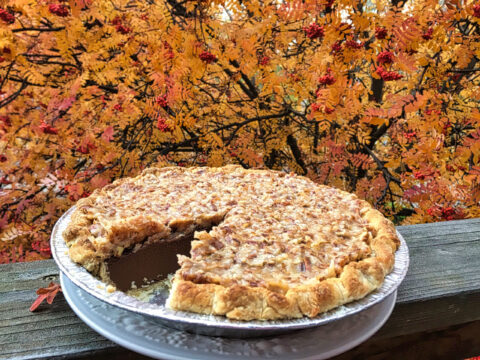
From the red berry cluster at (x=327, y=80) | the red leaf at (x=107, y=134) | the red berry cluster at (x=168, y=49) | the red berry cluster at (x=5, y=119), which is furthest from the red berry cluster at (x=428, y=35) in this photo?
the red berry cluster at (x=5, y=119)

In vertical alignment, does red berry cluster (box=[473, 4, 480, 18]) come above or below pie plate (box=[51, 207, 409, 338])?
above

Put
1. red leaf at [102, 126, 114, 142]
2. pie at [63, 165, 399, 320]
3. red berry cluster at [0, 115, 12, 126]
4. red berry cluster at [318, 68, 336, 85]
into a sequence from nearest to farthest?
pie at [63, 165, 399, 320] < red berry cluster at [318, 68, 336, 85] < red leaf at [102, 126, 114, 142] < red berry cluster at [0, 115, 12, 126]

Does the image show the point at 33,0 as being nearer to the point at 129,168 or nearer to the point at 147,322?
the point at 129,168

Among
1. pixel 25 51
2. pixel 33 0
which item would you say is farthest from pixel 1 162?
pixel 33 0

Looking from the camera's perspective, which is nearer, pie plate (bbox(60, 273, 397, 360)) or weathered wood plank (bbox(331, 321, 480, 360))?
pie plate (bbox(60, 273, 397, 360))

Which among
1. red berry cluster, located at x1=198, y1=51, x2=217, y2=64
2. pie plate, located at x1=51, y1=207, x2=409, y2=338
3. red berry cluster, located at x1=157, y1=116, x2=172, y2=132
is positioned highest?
red berry cluster, located at x1=198, y1=51, x2=217, y2=64

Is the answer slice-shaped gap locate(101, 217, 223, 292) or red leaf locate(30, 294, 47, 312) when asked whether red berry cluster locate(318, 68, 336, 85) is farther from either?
red leaf locate(30, 294, 47, 312)

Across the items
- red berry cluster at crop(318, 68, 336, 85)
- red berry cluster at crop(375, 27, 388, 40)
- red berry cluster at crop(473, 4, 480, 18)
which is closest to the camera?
red berry cluster at crop(473, 4, 480, 18)

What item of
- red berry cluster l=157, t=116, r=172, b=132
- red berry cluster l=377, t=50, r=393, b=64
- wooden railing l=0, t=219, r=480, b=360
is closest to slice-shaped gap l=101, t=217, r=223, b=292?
wooden railing l=0, t=219, r=480, b=360
